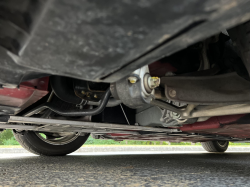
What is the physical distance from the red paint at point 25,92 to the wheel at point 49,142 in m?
1.11

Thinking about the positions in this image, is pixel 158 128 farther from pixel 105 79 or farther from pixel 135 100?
pixel 105 79

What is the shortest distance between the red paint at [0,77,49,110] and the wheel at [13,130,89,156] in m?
1.11

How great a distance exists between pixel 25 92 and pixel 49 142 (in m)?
1.35

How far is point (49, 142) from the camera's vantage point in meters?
2.07

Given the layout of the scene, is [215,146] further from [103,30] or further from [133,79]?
[103,30]

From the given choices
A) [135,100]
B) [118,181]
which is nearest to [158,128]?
[118,181]

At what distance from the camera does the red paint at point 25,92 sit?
833 mm

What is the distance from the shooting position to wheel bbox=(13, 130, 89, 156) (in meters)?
2.00

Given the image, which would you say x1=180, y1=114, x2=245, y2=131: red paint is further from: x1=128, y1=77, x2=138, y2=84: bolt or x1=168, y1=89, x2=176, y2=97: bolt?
x1=128, y1=77, x2=138, y2=84: bolt

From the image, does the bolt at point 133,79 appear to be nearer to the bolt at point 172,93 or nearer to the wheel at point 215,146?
the bolt at point 172,93

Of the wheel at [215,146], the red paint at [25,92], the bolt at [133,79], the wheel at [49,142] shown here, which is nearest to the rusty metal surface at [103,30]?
the bolt at [133,79]

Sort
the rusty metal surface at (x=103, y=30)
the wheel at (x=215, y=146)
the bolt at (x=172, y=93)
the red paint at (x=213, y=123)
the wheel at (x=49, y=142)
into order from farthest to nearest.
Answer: the wheel at (x=215, y=146)
the wheel at (x=49, y=142)
the red paint at (x=213, y=123)
the bolt at (x=172, y=93)
the rusty metal surface at (x=103, y=30)

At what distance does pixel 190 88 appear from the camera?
110 centimetres

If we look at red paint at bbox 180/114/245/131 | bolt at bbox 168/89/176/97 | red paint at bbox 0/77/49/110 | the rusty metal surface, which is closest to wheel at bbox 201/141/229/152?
red paint at bbox 180/114/245/131
